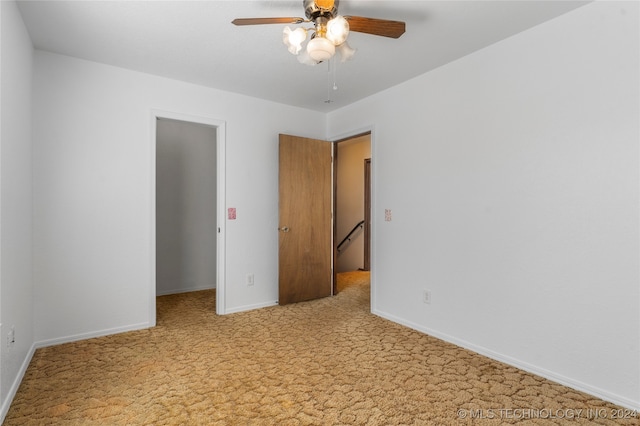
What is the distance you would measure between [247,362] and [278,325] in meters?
0.85

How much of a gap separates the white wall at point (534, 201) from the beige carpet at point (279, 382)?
30 centimetres

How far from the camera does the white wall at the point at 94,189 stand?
2.91 meters

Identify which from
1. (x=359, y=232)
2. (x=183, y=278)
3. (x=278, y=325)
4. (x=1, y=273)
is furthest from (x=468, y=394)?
(x=359, y=232)

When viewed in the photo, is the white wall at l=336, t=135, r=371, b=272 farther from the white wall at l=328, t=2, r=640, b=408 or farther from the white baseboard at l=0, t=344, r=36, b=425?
the white baseboard at l=0, t=344, r=36, b=425

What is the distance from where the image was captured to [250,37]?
103 inches

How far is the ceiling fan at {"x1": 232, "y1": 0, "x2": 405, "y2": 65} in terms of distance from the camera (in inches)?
71.1

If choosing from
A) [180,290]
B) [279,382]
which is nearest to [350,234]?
[180,290]

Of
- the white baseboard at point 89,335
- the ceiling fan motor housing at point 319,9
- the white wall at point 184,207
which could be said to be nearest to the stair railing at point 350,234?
the white wall at point 184,207

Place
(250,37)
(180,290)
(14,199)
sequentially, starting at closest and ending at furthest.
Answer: (14,199) < (250,37) < (180,290)

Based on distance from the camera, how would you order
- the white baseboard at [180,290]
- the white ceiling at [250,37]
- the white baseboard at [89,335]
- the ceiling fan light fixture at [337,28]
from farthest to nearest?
the white baseboard at [180,290] → the white baseboard at [89,335] → the white ceiling at [250,37] → the ceiling fan light fixture at [337,28]

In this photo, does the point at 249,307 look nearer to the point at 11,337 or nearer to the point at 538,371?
the point at 11,337

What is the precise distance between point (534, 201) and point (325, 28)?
1.91m

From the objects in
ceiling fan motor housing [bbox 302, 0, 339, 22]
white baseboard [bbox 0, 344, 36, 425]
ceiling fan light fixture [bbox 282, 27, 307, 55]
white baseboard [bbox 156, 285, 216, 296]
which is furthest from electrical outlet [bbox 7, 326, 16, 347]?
ceiling fan motor housing [bbox 302, 0, 339, 22]

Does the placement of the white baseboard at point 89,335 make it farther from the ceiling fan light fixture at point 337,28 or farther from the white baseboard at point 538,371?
the ceiling fan light fixture at point 337,28
